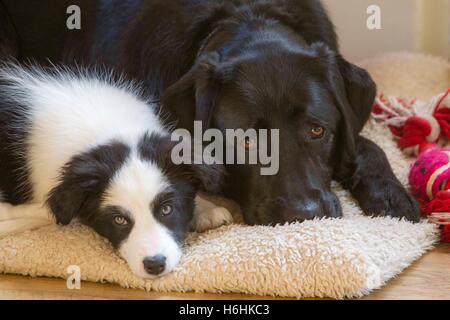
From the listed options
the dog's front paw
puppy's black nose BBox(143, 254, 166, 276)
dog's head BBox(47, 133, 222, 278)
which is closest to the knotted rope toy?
the dog's front paw

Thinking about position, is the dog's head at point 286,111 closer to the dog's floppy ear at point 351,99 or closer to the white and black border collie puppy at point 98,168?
the dog's floppy ear at point 351,99

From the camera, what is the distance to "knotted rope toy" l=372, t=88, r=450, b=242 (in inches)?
80.2

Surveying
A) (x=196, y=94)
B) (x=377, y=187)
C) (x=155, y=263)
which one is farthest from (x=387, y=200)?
(x=155, y=263)

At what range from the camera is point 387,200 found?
2090mm

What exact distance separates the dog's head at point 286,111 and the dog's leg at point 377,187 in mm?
74

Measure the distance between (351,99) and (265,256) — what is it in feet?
2.16

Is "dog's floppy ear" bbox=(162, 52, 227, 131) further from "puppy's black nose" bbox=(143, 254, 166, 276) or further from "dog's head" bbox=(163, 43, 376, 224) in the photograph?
"puppy's black nose" bbox=(143, 254, 166, 276)

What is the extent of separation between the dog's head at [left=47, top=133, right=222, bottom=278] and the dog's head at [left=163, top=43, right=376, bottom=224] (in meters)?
0.18

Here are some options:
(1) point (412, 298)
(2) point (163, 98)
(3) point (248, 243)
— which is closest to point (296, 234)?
(3) point (248, 243)

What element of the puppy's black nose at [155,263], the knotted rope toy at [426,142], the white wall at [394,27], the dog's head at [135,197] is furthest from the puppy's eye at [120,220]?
the white wall at [394,27]

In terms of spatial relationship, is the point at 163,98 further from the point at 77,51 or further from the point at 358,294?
the point at 358,294

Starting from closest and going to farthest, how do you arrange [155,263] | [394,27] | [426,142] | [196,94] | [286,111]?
[155,263], [286,111], [196,94], [426,142], [394,27]

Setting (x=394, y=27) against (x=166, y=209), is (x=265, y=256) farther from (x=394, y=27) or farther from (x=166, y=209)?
(x=394, y=27)

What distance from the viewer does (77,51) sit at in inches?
101
